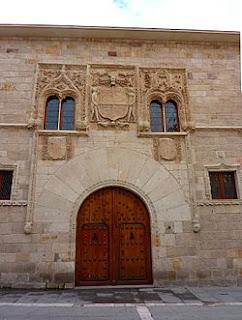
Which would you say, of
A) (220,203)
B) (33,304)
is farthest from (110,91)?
(33,304)

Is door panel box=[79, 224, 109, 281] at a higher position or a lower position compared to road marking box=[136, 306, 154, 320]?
higher

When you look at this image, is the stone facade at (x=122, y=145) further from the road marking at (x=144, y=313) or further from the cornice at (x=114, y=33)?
the road marking at (x=144, y=313)

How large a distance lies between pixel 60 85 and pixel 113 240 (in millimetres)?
4866

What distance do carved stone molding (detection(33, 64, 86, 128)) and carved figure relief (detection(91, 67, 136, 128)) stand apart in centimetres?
35

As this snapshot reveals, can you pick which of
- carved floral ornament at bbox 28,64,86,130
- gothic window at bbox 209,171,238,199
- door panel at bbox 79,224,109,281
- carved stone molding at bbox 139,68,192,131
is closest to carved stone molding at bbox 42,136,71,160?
carved floral ornament at bbox 28,64,86,130

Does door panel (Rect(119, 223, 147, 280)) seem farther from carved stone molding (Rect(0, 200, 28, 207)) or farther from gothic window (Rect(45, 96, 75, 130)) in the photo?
gothic window (Rect(45, 96, 75, 130))

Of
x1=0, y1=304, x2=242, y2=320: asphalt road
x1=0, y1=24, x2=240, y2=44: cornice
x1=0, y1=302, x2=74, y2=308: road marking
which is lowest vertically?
x1=0, y1=304, x2=242, y2=320: asphalt road

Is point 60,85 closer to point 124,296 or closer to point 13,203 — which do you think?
→ point 13,203

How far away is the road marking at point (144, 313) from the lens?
4305mm

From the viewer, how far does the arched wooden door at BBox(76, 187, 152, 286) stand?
22.9 ft

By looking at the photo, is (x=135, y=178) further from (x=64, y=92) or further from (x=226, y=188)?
(x=64, y=92)

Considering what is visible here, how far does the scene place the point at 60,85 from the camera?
855 cm

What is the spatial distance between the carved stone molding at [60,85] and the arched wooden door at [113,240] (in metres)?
2.64

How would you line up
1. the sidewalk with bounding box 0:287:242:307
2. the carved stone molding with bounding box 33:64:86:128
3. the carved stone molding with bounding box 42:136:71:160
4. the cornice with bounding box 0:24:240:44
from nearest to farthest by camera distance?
1. the sidewalk with bounding box 0:287:242:307
2. the carved stone molding with bounding box 42:136:71:160
3. the carved stone molding with bounding box 33:64:86:128
4. the cornice with bounding box 0:24:240:44
